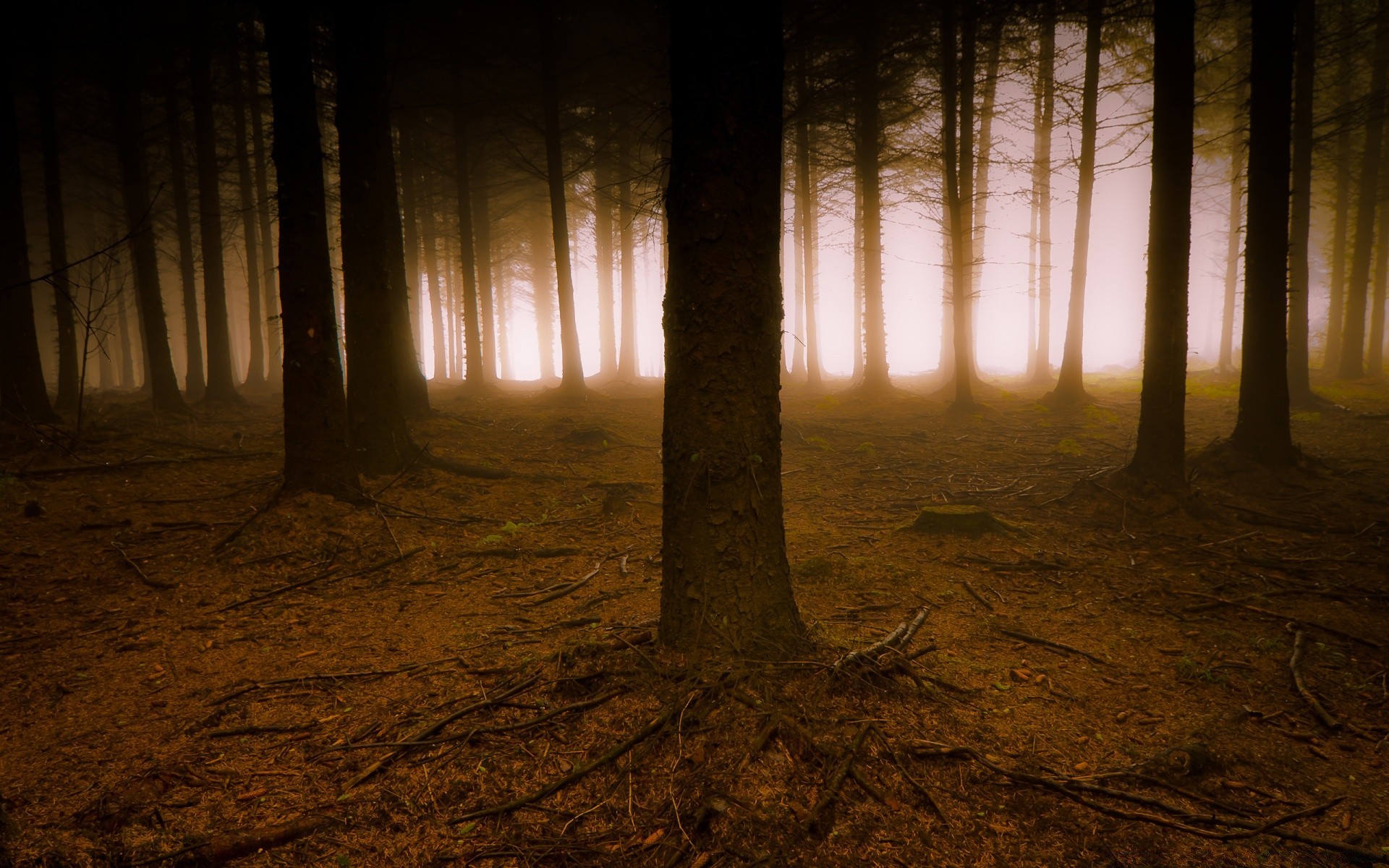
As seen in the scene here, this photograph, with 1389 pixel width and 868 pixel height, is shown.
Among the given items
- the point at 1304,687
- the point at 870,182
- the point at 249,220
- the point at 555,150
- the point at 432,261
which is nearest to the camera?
the point at 1304,687

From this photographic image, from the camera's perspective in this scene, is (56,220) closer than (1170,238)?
Result: No

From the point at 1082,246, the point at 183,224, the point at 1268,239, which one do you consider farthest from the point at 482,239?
the point at 1268,239

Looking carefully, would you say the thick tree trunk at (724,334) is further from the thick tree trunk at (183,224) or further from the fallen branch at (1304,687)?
the thick tree trunk at (183,224)

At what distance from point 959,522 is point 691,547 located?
4457 millimetres

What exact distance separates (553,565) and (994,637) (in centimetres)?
383

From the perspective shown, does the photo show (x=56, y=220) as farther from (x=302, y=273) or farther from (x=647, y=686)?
(x=647, y=686)

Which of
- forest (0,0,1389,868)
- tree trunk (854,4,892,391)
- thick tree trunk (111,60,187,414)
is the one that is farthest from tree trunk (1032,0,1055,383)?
thick tree trunk (111,60,187,414)

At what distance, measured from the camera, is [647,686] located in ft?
10.1

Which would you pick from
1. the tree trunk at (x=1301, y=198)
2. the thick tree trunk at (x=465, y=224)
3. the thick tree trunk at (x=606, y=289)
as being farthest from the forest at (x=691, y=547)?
the thick tree trunk at (x=606, y=289)

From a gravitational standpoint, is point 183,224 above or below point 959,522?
above

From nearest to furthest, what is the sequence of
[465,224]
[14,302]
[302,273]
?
1. [302,273]
2. [14,302]
3. [465,224]

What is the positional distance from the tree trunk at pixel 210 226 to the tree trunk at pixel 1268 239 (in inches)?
722

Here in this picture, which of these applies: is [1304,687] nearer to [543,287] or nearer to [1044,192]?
[1044,192]

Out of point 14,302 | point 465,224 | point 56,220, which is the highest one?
point 465,224
